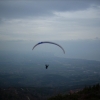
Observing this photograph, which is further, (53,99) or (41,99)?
(41,99)

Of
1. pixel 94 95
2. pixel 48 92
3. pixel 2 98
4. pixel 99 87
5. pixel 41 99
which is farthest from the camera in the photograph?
pixel 48 92

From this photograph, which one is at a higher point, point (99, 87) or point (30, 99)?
point (99, 87)

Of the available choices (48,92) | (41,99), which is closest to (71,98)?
(41,99)

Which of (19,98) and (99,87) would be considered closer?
(99,87)

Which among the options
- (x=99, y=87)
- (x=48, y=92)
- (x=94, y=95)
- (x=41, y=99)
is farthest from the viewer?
(x=48, y=92)

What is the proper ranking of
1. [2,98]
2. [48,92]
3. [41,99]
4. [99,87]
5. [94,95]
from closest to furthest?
[94,95] → [99,87] → [2,98] → [41,99] → [48,92]

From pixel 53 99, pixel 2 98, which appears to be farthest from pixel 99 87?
pixel 2 98

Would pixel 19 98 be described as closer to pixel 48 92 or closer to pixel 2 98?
pixel 2 98

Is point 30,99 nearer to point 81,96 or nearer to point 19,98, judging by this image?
point 19,98

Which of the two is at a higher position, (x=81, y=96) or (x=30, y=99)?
(x=81, y=96)
